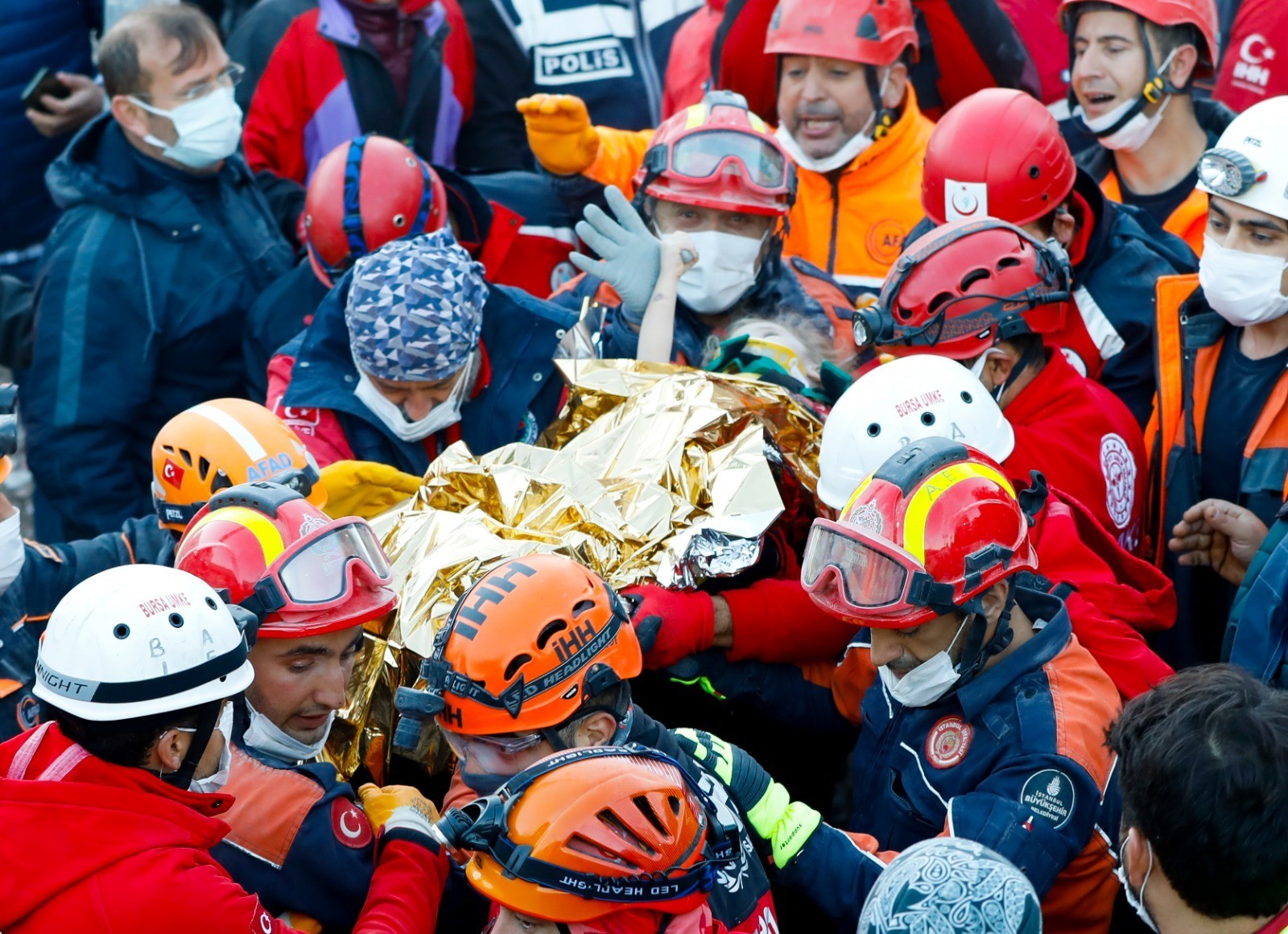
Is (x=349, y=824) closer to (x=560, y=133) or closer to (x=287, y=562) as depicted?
(x=287, y=562)

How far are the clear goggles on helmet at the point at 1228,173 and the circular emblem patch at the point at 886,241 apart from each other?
1.69 metres

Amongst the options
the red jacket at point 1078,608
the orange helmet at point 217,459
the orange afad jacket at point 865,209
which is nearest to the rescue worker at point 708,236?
the orange afad jacket at point 865,209

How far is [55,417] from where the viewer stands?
604 centimetres

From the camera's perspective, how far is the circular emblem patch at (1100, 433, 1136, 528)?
4.49m

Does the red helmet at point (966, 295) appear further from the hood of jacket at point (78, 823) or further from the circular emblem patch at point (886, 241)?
the hood of jacket at point (78, 823)

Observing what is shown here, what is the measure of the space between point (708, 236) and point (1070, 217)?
1.30m

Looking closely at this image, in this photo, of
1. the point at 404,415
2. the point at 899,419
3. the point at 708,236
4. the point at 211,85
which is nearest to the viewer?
the point at 899,419

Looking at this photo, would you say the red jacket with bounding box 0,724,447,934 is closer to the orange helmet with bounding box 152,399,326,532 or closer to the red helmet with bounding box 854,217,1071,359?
the orange helmet with bounding box 152,399,326,532

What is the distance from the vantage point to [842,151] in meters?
6.09

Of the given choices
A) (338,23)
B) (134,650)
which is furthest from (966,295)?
(338,23)

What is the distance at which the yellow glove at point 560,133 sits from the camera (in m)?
6.08

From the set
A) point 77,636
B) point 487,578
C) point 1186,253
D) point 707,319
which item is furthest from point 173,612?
point 1186,253

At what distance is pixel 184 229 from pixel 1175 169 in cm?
401

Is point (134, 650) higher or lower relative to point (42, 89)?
higher
